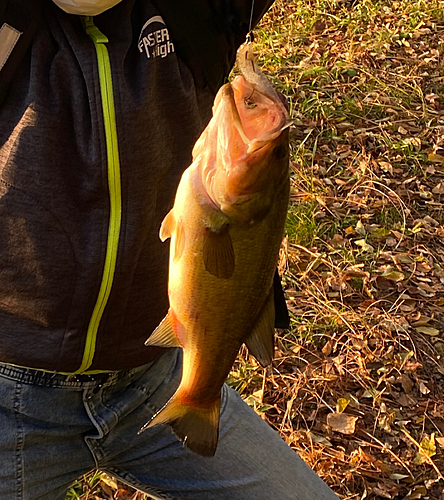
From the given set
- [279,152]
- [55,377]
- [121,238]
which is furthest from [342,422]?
[279,152]

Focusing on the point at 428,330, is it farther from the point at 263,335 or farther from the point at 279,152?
the point at 279,152

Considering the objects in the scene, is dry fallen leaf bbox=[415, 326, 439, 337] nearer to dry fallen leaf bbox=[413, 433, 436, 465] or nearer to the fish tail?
dry fallen leaf bbox=[413, 433, 436, 465]

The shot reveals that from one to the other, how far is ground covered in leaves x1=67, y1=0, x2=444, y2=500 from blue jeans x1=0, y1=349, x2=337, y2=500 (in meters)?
1.12

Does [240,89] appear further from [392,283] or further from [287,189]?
[392,283]

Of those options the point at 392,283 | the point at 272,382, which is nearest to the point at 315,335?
the point at 272,382

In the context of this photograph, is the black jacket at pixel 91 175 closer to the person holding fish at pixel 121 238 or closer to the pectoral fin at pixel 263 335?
the person holding fish at pixel 121 238

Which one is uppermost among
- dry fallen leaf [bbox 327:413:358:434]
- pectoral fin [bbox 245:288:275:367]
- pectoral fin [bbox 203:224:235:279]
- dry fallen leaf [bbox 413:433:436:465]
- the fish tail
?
pectoral fin [bbox 203:224:235:279]

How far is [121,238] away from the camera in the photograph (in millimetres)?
1650

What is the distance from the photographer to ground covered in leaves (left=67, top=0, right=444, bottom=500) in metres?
3.25

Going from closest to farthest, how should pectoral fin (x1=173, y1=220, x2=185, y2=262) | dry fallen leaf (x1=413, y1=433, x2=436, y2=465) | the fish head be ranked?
1. the fish head
2. pectoral fin (x1=173, y1=220, x2=185, y2=262)
3. dry fallen leaf (x1=413, y1=433, x2=436, y2=465)

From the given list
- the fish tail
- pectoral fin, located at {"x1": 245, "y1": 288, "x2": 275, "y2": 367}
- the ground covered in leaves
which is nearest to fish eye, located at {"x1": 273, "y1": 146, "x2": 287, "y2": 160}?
pectoral fin, located at {"x1": 245, "y1": 288, "x2": 275, "y2": 367}

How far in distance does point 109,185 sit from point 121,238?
0.41ft

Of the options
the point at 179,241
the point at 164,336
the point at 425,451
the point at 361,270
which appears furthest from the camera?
the point at 361,270

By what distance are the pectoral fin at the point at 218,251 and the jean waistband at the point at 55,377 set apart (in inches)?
24.5
